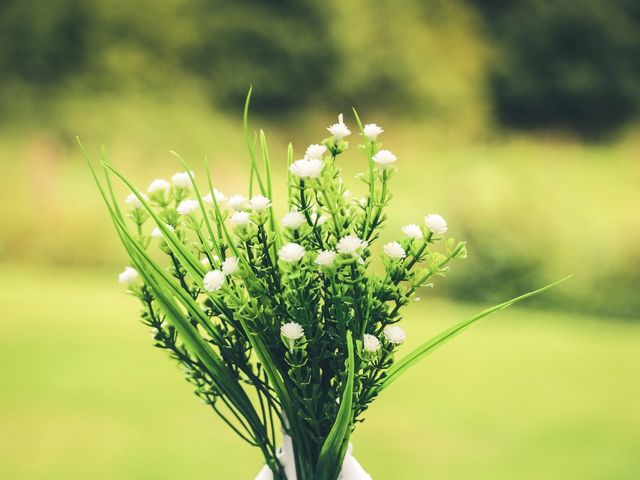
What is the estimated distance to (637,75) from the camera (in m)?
6.14

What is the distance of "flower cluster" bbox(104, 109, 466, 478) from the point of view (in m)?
0.72

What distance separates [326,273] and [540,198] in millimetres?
4143

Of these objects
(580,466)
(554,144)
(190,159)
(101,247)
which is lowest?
(580,466)

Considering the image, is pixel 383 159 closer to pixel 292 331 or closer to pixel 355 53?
pixel 292 331

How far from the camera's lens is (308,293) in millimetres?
720

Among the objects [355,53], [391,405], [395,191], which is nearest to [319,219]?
[391,405]

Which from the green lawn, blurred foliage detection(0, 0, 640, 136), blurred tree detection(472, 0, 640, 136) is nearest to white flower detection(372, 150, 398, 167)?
the green lawn

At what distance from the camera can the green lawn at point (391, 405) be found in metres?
2.51

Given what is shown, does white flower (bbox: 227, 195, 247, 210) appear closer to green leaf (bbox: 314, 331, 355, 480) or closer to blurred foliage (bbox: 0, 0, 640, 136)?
green leaf (bbox: 314, 331, 355, 480)

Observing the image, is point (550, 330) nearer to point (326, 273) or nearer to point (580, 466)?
point (580, 466)

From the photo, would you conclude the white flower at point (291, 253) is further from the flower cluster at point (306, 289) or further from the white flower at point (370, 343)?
the white flower at point (370, 343)

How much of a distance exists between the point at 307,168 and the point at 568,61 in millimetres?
6045

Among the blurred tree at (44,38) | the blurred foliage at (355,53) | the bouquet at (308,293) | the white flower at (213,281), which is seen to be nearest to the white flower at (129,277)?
the bouquet at (308,293)

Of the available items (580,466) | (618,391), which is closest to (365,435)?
(580,466)
